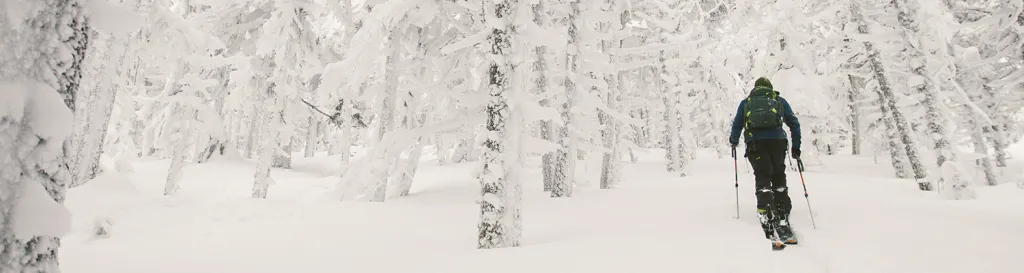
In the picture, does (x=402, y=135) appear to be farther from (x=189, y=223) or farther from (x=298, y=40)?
(x=298, y=40)

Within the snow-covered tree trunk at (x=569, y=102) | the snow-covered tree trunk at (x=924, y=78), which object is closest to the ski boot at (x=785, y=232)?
the snow-covered tree trunk at (x=569, y=102)

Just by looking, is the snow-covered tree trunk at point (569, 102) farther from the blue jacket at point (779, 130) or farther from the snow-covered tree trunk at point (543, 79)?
the blue jacket at point (779, 130)

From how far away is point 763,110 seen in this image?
6.28m

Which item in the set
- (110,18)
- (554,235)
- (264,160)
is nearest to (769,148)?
(554,235)

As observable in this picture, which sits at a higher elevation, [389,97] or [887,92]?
[887,92]

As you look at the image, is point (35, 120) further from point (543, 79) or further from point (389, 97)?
point (389, 97)

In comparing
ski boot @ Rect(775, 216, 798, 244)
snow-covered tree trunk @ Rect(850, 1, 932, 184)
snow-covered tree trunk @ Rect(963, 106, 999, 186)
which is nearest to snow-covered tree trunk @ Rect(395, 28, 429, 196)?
ski boot @ Rect(775, 216, 798, 244)

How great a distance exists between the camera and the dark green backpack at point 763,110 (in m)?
6.22

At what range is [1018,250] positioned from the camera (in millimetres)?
4828

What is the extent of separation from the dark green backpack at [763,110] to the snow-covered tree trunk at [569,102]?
3.45 m

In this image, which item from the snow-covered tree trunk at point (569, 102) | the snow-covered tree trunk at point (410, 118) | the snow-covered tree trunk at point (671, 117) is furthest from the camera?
the snow-covered tree trunk at point (671, 117)

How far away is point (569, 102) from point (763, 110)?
4148 millimetres

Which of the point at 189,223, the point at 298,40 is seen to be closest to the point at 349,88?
the point at 298,40

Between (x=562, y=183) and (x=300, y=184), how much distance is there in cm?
1031
